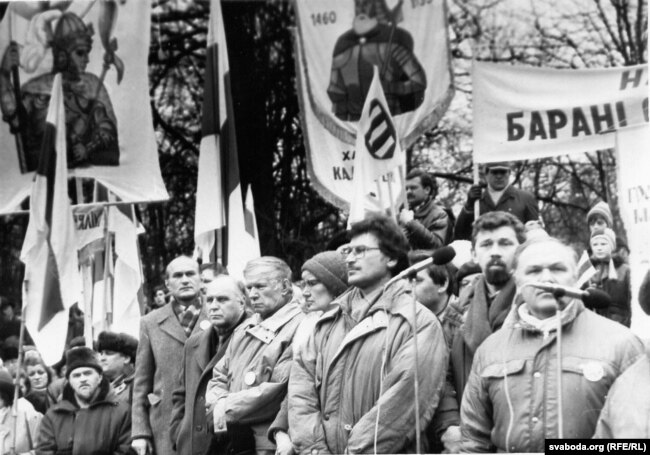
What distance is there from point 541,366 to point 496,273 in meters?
0.98

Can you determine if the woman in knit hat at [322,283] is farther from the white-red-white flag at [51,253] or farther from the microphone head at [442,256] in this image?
the white-red-white flag at [51,253]

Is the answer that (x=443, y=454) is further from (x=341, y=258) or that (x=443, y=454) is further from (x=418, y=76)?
(x=418, y=76)

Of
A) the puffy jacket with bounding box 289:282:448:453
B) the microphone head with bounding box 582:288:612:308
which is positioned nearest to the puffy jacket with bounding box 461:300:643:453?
the microphone head with bounding box 582:288:612:308

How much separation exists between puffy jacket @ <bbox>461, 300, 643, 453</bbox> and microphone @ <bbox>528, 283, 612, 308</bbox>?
30cm

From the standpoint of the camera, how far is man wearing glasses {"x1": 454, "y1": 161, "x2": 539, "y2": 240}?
9586 mm

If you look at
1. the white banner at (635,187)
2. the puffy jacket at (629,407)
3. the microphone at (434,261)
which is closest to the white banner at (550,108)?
the white banner at (635,187)

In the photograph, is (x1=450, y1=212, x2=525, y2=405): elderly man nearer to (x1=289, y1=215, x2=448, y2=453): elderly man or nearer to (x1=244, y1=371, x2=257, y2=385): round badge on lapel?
(x1=289, y1=215, x2=448, y2=453): elderly man

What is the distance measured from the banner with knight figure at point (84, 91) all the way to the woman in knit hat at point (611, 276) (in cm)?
442

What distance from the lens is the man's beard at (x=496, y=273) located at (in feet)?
21.8

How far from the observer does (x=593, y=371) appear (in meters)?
5.66

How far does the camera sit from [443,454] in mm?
6414

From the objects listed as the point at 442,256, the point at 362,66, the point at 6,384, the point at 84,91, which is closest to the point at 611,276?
the point at 442,256

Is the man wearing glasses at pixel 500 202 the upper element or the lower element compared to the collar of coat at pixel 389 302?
upper

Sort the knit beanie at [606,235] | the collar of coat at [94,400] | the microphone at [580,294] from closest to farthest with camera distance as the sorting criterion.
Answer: the microphone at [580,294]
the collar of coat at [94,400]
the knit beanie at [606,235]
